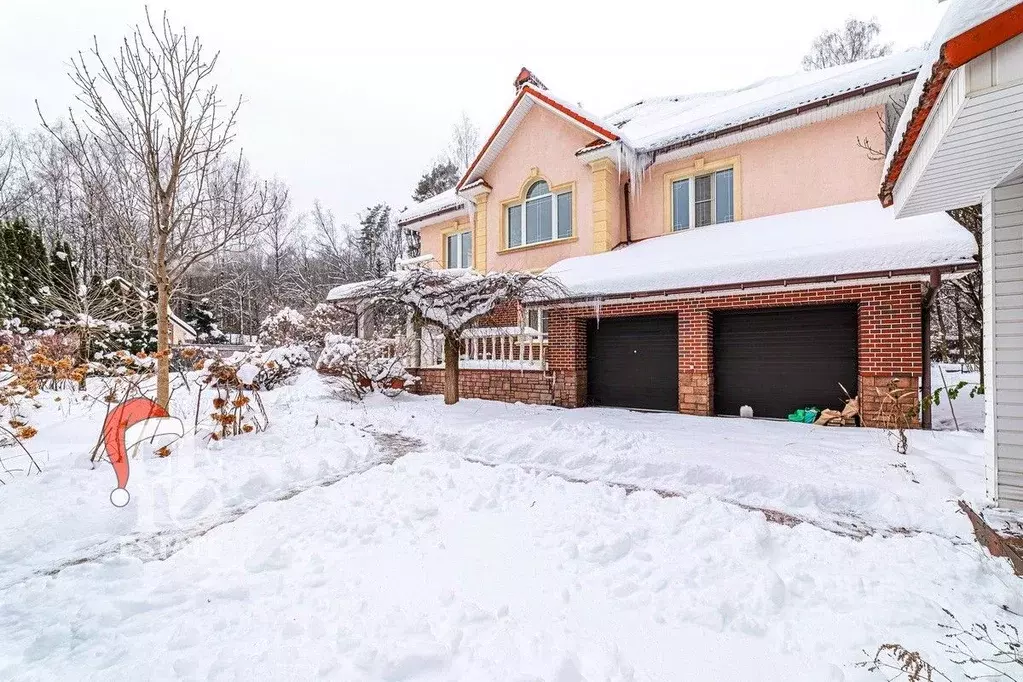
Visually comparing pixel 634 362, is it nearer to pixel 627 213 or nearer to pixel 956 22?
pixel 627 213

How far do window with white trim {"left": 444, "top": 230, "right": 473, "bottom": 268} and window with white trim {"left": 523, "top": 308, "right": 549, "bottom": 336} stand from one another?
12.5 feet

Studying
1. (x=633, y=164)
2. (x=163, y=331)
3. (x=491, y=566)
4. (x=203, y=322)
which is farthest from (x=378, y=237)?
(x=491, y=566)

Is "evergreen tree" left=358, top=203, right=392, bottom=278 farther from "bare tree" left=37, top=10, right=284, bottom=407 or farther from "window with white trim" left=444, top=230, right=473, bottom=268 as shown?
"bare tree" left=37, top=10, right=284, bottom=407

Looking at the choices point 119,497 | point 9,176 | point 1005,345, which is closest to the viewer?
point 1005,345

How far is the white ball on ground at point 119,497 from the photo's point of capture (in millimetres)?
3900

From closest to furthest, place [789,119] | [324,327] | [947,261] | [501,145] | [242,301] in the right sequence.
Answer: [947,261] → [789,119] → [501,145] → [324,327] → [242,301]

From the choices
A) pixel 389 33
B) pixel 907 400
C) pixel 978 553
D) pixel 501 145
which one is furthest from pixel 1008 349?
pixel 389 33

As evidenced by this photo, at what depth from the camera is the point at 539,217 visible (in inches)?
458

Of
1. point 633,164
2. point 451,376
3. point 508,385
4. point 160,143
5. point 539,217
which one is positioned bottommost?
point 508,385

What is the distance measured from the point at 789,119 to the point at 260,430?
1112cm

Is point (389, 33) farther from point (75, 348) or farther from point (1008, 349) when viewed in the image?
point (1008, 349)

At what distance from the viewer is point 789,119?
873 centimetres

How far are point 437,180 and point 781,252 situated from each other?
23148 mm

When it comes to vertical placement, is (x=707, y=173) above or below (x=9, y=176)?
below
